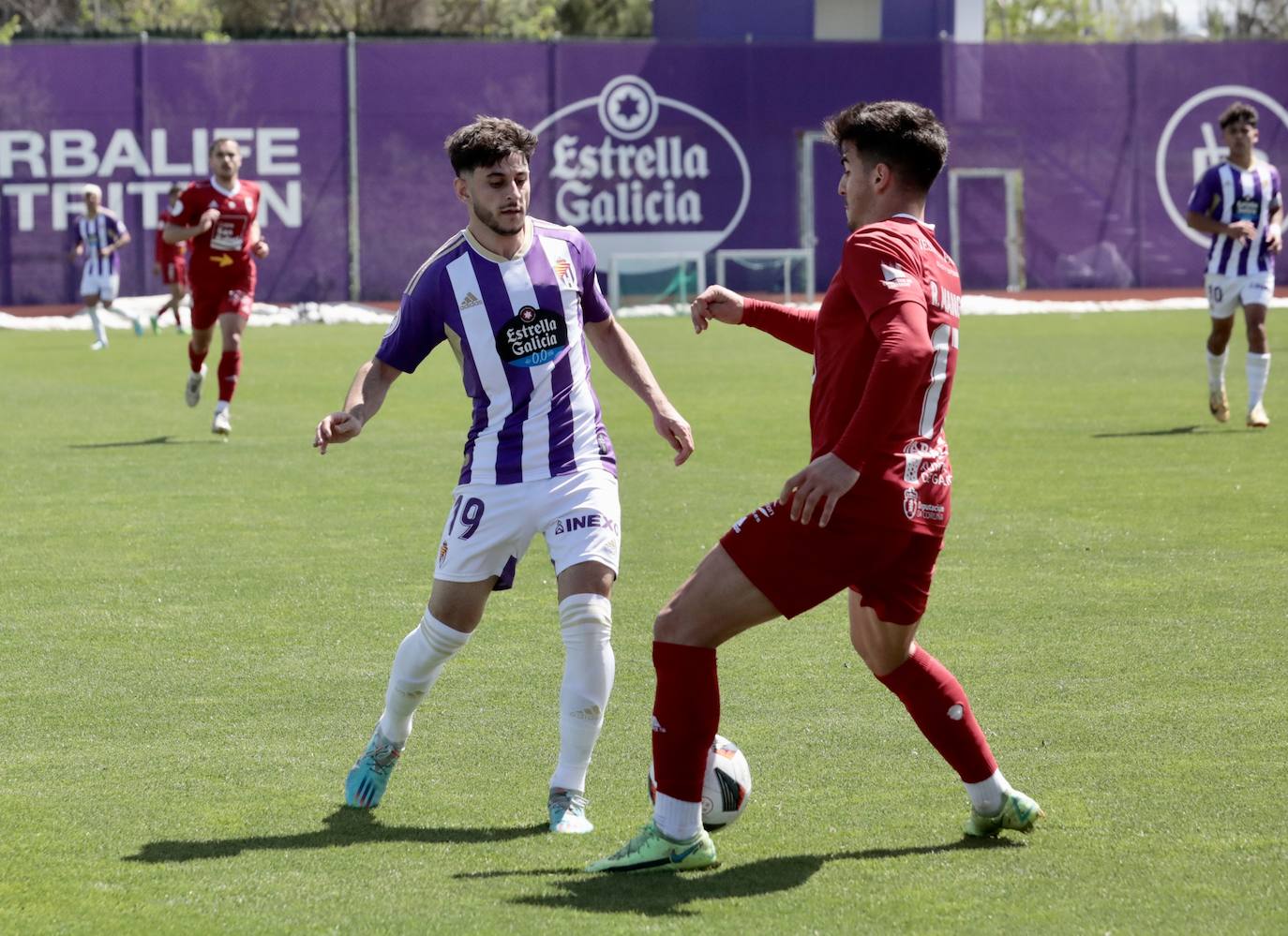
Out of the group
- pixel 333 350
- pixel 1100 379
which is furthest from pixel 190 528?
pixel 333 350

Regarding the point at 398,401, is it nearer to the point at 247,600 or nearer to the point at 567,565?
the point at 247,600

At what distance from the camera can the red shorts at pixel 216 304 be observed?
14.6 m

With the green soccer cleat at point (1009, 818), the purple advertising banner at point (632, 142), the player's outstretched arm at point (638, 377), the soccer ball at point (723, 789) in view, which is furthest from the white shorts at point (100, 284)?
the green soccer cleat at point (1009, 818)

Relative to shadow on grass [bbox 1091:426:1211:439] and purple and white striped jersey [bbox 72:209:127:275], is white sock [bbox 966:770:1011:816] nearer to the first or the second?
shadow on grass [bbox 1091:426:1211:439]

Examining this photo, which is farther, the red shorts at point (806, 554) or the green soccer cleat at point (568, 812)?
the green soccer cleat at point (568, 812)

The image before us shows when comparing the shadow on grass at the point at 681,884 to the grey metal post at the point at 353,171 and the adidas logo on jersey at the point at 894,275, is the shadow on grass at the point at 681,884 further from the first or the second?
the grey metal post at the point at 353,171

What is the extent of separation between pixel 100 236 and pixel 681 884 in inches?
979

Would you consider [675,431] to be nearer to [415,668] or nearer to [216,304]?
[415,668]

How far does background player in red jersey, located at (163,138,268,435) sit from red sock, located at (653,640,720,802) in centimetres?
1044

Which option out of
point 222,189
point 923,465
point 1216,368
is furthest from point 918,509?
point 222,189

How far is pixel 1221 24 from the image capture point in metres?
61.1

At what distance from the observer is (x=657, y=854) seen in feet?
14.8

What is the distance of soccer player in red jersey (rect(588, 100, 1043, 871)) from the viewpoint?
14.4 ft

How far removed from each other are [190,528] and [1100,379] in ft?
36.8
